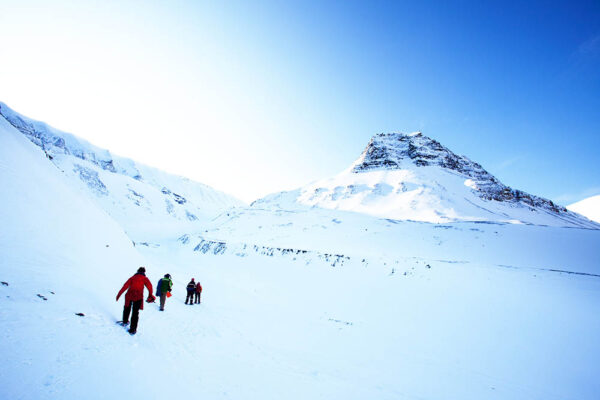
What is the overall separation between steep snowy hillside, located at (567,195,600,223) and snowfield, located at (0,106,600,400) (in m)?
150

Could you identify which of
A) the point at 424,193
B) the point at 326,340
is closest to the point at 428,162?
the point at 424,193

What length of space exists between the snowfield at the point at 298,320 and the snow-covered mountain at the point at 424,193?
20.8 meters

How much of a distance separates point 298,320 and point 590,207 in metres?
195

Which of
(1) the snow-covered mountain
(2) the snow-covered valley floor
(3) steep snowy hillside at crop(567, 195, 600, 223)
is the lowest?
(2) the snow-covered valley floor

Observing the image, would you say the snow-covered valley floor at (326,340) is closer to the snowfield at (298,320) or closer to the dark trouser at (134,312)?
the snowfield at (298,320)

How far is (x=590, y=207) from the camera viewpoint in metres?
128

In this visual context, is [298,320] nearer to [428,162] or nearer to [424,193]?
[424,193]

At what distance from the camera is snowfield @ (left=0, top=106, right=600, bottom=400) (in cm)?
475

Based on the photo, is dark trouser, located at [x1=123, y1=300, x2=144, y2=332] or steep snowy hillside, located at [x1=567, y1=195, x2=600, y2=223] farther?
steep snowy hillside, located at [x1=567, y1=195, x2=600, y2=223]

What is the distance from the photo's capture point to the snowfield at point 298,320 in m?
4.75

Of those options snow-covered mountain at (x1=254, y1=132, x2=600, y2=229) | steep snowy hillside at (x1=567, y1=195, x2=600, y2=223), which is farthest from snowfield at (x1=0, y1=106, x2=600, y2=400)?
steep snowy hillside at (x1=567, y1=195, x2=600, y2=223)

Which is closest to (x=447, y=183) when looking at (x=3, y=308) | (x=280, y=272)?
(x=280, y=272)

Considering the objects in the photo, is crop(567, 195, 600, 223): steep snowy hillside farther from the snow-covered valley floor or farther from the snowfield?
the snow-covered valley floor

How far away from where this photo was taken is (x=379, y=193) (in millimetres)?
59656
